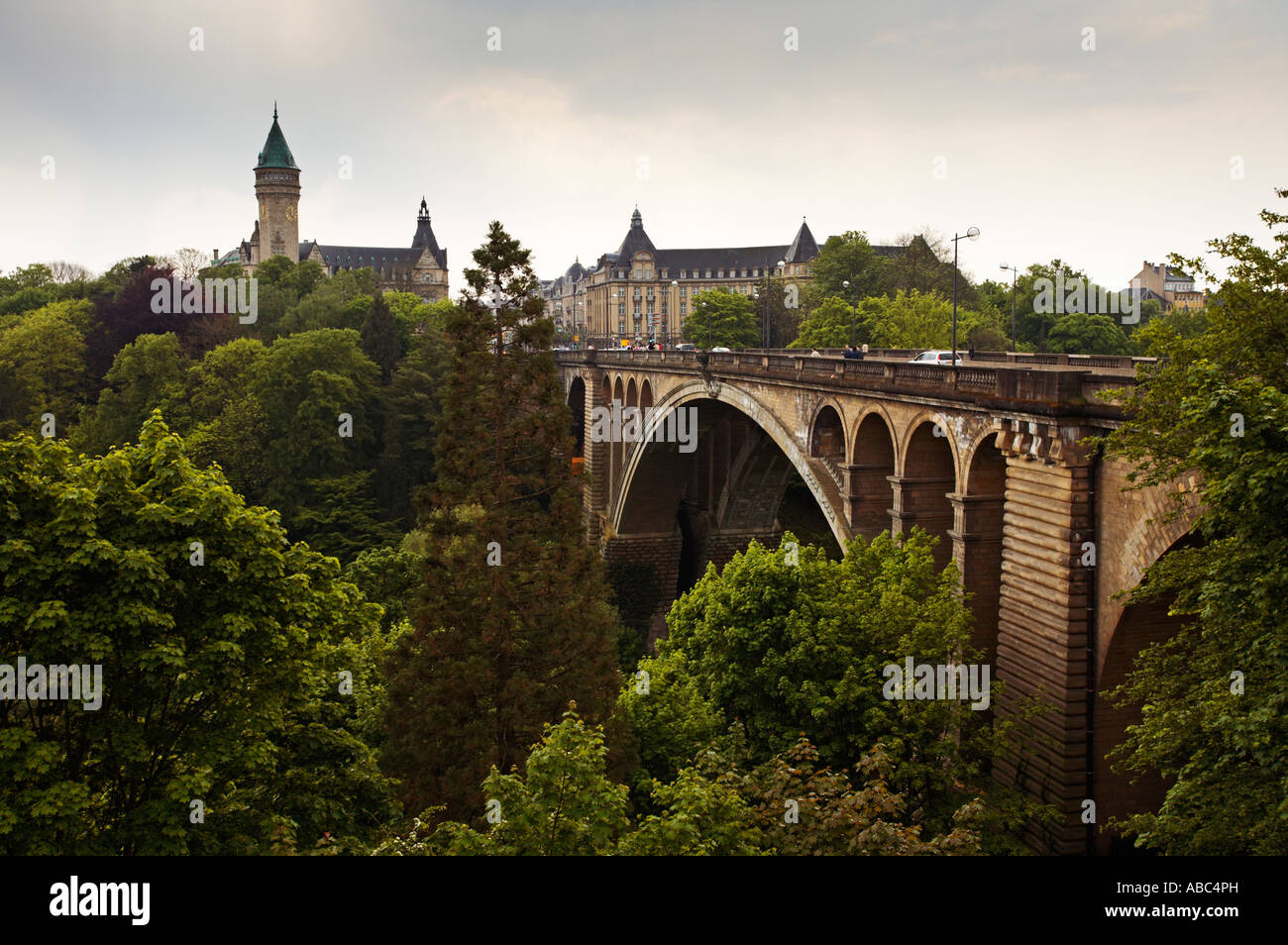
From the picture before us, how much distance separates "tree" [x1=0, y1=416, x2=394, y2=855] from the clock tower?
13235 centimetres

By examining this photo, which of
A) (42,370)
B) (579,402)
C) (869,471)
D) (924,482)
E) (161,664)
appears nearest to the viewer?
(161,664)

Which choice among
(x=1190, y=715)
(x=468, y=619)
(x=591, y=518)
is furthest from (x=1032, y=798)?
(x=591, y=518)

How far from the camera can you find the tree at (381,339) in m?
78.0

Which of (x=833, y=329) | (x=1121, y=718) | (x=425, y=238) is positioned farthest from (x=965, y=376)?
(x=425, y=238)

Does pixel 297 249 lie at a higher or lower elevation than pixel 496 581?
higher

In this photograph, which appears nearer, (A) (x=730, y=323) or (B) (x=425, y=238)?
(A) (x=730, y=323)

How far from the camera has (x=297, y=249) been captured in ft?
484

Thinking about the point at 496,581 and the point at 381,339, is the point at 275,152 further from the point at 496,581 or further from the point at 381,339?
the point at 496,581

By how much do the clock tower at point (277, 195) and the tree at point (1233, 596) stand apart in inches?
5458

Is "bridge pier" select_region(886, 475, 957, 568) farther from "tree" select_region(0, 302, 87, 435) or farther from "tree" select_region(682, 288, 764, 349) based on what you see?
"tree" select_region(682, 288, 764, 349)

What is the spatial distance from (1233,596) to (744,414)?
3365 cm

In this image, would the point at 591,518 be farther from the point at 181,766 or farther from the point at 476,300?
the point at 181,766

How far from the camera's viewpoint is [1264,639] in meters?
11.0

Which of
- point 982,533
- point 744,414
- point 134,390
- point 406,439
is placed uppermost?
point 134,390
